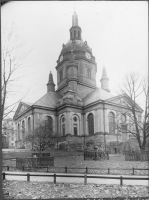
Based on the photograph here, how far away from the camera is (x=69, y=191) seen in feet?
24.9

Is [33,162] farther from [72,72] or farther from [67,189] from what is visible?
[72,72]

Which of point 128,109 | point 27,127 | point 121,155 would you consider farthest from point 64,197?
point 128,109

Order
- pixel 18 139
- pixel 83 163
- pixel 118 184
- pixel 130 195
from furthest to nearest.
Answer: pixel 18 139 → pixel 83 163 → pixel 118 184 → pixel 130 195

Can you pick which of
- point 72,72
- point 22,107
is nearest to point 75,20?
point 72,72

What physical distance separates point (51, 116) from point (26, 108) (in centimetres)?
147

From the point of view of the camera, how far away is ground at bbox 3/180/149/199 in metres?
7.03

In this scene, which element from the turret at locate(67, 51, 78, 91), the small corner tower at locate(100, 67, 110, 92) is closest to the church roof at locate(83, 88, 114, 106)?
the small corner tower at locate(100, 67, 110, 92)

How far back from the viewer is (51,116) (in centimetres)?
1070

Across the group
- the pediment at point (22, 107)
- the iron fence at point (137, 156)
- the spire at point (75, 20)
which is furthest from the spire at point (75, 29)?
the iron fence at point (137, 156)

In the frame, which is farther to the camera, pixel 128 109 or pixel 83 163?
pixel 128 109

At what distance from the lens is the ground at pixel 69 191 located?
7.03m

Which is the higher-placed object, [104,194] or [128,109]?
[128,109]

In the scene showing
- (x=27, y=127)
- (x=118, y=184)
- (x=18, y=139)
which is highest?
(x=27, y=127)

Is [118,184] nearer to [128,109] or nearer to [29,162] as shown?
[29,162]
